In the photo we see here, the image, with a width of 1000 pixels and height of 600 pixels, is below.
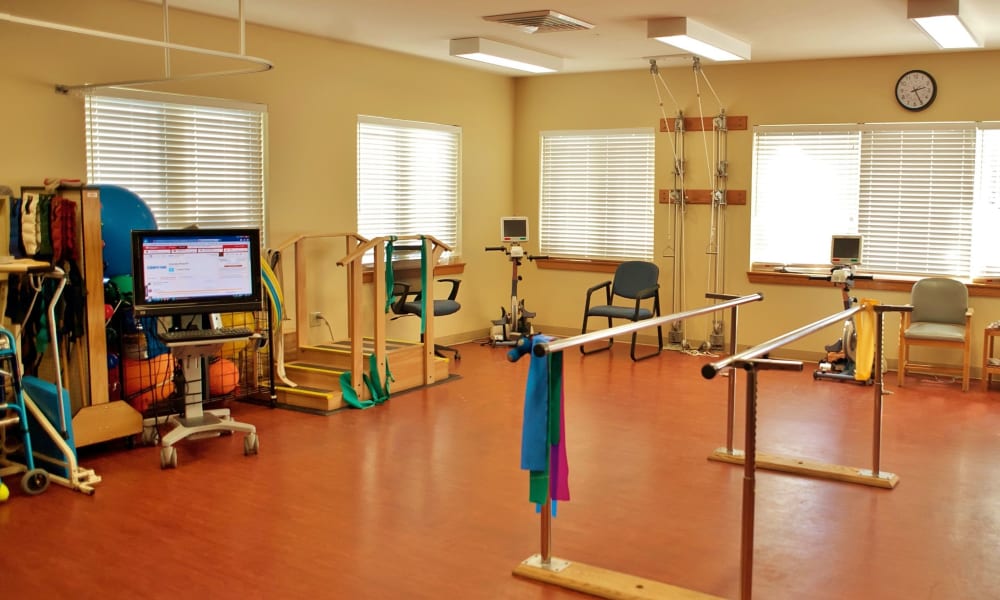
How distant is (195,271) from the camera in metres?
5.50

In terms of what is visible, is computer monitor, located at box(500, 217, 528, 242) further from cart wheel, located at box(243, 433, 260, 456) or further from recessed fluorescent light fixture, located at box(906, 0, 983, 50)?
cart wheel, located at box(243, 433, 260, 456)

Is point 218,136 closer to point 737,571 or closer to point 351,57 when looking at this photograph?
point 351,57

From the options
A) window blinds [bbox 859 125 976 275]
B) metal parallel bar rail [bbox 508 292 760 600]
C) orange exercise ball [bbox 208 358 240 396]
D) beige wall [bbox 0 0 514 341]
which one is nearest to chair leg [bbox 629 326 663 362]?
beige wall [bbox 0 0 514 341]

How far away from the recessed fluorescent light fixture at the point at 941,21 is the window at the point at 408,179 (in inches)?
171

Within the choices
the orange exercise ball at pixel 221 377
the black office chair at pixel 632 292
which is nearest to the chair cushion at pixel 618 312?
the black office chair at pixel 632 292

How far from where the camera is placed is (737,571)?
379 cm

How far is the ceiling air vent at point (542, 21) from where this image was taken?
6.40 meters

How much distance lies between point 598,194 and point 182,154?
4466 millimetres

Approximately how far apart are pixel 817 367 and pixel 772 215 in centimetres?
147

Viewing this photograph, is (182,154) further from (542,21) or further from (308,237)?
(542,21)

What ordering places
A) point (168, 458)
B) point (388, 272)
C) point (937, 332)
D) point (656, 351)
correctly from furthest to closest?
1. point (656, 351)
2. point (937, 332)
3. point (388, 272)
4. point (168, 458)

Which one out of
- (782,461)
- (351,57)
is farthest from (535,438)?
(351,57)

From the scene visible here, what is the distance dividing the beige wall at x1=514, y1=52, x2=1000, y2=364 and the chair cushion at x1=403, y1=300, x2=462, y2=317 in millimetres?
1904

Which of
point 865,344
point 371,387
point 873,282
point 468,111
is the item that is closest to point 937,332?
point 873,282
